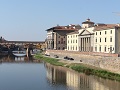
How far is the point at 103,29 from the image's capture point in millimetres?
77812

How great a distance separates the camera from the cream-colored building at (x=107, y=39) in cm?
7181

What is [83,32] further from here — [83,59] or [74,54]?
[83,59]

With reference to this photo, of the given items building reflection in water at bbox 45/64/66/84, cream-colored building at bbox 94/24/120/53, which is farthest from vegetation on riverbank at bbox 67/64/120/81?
cream-colored building at bbox 94/24/120/53

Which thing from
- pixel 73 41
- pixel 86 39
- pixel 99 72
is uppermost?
pixel 86 39

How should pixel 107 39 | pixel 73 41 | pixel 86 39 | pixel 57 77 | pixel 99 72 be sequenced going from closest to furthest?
pixel 99 72 → pixel 57 77 → pixel 107 39 → pixel 86 39 → pixel 73 41

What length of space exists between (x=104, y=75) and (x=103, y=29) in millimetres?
29740

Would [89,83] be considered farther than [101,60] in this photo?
No

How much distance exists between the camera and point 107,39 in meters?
75.8

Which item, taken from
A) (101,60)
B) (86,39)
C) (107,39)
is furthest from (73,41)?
(101,60)

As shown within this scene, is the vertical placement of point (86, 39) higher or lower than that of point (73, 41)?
higher

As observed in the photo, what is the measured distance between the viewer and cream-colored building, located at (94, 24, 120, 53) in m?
71.8

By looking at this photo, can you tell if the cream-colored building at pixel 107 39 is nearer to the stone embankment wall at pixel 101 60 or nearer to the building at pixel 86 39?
the building at pixel 86 39

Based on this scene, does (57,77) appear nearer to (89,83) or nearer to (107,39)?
(89,83)

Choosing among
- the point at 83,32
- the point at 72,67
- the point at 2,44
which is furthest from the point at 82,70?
the point at 2,44
